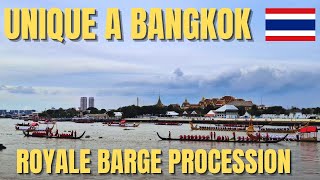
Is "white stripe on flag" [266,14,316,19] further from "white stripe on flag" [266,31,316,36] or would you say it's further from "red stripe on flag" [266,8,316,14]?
"white stripe on flag" [266,31,316,36]

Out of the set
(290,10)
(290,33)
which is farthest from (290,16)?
(290,33)

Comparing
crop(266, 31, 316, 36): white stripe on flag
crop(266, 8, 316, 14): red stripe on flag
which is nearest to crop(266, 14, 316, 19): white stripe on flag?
crop(266, 8, 316, 14): red stripe on flag

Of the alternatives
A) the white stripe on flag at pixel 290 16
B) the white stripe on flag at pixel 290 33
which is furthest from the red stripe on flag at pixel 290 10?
the white stripe on flag at pixel 290 33

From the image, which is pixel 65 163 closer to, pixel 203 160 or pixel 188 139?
pixel 203 160

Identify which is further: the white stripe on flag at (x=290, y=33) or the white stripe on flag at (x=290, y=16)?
the white stripe on flag at (x=290, y=16)

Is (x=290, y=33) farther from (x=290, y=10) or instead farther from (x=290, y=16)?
(x=290, y=10)

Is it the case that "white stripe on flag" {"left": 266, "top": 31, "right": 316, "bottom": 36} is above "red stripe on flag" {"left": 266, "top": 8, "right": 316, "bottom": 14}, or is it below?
below

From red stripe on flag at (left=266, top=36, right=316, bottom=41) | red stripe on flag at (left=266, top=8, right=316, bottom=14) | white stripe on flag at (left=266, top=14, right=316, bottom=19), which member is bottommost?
red stripe on flag at (left=266, top=36, right=316, bottom=41)

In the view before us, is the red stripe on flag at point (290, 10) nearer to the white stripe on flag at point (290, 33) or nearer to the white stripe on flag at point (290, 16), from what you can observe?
the white stripe on flag at point (290, 16)

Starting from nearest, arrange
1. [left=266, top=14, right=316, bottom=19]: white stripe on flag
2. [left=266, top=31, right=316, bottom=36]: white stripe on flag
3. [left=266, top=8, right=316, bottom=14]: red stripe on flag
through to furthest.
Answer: [left=266, top=31, right=316, bottom=36]: white stripe on flag < [left=266, top=14, right=316, bottom=19]: white stripe on flag < [left=266, top=8, right=316, bottom=14]: red stripe on flag

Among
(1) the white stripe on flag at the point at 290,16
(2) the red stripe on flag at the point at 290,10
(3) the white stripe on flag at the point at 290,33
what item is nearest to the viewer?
(3) the white stripe on flag at the point at 290,33

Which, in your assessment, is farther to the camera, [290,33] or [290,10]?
[290,10]

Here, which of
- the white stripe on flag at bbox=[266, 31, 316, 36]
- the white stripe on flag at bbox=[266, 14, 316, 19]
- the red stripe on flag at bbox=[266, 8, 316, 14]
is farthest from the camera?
the red stripe on flag at bbox=[266, 8, 316, 14]

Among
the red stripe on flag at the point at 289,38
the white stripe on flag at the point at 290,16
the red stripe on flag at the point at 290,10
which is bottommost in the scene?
the red stripe on flag at the point at 289,38
